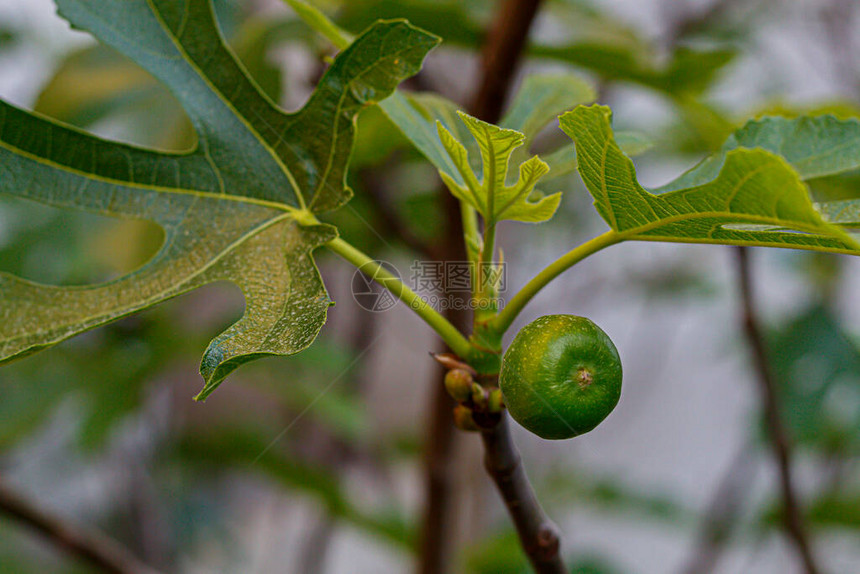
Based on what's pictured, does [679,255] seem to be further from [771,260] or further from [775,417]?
[775,417]

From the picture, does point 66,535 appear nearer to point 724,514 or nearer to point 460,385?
point 460,385

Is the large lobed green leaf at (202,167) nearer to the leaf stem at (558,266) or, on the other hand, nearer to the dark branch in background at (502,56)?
the leaf stem at (558,266)

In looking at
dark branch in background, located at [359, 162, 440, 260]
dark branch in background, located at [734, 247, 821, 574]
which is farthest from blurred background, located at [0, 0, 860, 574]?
dark branch in background, located at [734, 247, 821, 574]

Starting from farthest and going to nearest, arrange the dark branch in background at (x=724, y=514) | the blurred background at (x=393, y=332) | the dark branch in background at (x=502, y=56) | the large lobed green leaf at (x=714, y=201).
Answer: the dark branch in background at (x=724, y=514) → the blurred background at (x=393, y=332) → the dark branch in background at (x=502, y=56) → the large lobed green leaf at (x=714, y=201)

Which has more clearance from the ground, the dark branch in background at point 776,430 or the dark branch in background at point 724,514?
the dark branch in background at point 776,430

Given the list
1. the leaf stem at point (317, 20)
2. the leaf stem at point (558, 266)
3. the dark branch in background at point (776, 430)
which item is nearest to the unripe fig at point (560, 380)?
the leaf stem at point (558, 266)

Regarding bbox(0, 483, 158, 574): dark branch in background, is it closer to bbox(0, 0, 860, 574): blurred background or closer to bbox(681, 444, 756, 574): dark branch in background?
bbox(0, 0, 860, 574): blurred background

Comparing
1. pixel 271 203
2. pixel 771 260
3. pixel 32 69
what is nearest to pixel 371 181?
pixel 271 203
